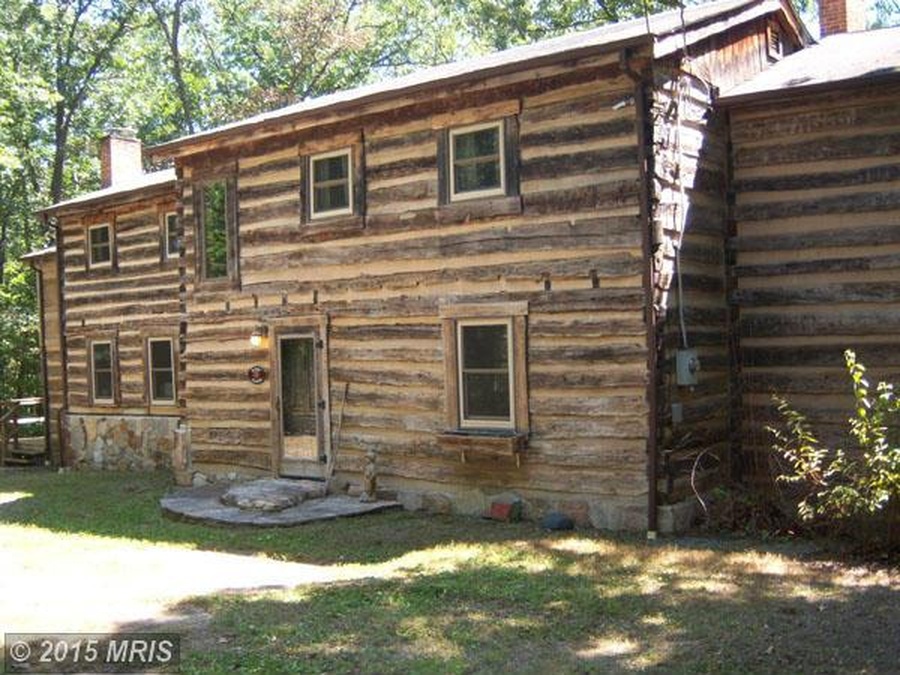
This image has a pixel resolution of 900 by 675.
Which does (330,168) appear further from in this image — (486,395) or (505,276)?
(486,395)

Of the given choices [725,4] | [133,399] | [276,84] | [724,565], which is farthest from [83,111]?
[724,565]

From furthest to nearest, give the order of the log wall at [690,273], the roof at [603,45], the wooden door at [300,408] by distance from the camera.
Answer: the wooden door at [300,408] → the log wall at [690,273] → the roof at [603,45]

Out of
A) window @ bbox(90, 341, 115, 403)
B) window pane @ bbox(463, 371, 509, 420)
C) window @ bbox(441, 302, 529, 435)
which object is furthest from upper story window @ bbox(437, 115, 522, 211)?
window @ bbox(90, 341, 115, 403)

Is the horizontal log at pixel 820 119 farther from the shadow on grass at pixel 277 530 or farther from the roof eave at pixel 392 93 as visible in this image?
the shadow on grass at pixel 277 530

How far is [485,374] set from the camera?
457 inches

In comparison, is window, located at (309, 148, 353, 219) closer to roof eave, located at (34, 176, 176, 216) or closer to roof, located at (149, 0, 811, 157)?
roof, located at (149, 0, 811, 157)

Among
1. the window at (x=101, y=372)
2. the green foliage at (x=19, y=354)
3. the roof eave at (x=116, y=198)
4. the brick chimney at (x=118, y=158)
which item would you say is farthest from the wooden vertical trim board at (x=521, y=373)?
the green foliage at (x=19, y=354)

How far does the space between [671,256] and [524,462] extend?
294 centimetres

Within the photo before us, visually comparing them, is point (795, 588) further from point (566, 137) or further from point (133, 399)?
point (133, 399)

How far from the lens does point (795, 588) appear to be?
7688mm

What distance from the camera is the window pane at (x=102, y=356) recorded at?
20.7 m

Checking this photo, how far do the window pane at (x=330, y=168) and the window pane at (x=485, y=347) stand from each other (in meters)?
3.11

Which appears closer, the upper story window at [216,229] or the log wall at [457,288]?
the log wall at [457,288]

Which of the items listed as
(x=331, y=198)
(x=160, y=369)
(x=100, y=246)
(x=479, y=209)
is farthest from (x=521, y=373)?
(x=100, y=246)
